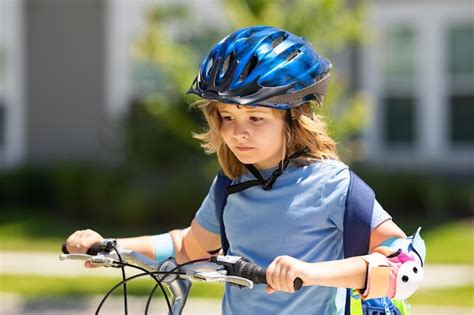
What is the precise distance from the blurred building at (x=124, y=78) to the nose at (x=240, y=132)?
432 inches

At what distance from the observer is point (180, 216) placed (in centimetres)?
1286

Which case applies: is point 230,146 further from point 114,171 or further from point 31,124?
point 31,124

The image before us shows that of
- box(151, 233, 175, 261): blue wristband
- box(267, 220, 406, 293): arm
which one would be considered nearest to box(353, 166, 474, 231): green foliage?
box(151, 233, 175, 261): blue wristband

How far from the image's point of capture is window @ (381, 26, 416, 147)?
559 inches

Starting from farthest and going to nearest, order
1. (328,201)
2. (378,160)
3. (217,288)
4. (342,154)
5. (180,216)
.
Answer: (378,160) < (180,216) < (342,154) < (217,288) < (328,201)

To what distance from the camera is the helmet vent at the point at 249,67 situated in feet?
9.45

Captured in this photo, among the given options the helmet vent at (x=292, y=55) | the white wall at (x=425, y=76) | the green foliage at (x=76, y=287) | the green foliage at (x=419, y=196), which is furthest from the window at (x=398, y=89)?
the helmet vent at (x=292, y=55)

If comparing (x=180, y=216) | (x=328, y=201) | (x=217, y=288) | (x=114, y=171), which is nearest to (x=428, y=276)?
(x=217, y=288)

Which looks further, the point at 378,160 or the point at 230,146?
the point at 378,160

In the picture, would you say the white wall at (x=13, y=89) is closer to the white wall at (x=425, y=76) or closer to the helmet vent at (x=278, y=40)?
the white wall at (x=425, y=76)

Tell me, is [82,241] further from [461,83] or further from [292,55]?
[461,83]

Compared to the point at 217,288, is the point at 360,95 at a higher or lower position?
higher

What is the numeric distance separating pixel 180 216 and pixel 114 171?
55.0 inches

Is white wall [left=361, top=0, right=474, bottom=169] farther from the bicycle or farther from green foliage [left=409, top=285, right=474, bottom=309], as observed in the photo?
the bicycle
